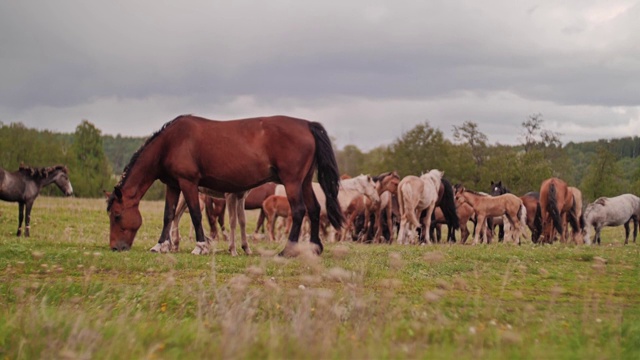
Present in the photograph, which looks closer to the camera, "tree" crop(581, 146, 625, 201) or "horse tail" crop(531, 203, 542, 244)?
"horse tail" crop(531, 203, 542, 244)

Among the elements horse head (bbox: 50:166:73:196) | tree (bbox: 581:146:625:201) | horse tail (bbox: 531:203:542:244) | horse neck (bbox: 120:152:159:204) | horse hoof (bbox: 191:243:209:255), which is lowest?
horse hoof (bbox: 191:243:209:255)

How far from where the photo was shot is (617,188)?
5906 cm

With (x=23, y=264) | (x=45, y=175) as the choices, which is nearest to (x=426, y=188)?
(x=45, y=175)

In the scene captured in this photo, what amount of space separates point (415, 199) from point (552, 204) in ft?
17.6

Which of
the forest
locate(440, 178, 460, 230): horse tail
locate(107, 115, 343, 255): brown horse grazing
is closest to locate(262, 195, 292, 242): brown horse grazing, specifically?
locate(440, 178, 460, 230): horse tail

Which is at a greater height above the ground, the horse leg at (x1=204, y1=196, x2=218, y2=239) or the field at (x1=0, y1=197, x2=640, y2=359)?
the horse leg at (x1=204, y1=196, x2=218, y2=239)

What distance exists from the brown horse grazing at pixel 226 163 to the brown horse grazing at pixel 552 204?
12.9m

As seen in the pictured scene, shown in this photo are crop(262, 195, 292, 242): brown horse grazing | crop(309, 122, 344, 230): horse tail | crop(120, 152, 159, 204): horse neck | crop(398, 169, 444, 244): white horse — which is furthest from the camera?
crop(262, 195, 292, 242): brown horse grazing

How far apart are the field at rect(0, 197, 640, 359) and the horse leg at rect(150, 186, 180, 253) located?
1.75m

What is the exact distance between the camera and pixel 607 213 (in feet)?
95.1

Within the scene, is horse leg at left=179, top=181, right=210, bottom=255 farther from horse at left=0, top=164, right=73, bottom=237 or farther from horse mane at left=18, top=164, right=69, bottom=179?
horse mane at left=18, top=164, right=69, bottom=179

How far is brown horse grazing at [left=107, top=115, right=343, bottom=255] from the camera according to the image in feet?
41.3

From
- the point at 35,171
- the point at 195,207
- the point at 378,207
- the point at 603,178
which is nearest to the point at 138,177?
the point at 195,207

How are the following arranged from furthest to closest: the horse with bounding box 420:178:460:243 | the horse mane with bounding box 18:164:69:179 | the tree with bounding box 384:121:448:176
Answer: the tree with bounding box 384:121:448:176 → the horse with bounding box 420:178:460:243 → the horse mane with bounding box 18:164:69:179
